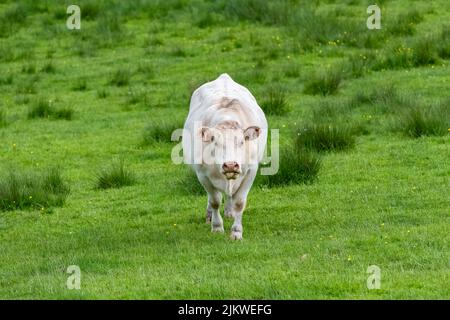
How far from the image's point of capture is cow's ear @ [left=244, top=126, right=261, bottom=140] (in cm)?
995

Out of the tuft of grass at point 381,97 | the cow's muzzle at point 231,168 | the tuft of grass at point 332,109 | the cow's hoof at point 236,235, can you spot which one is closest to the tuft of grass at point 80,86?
the tuft of grass at point 332,109

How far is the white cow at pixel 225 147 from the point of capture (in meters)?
9.90

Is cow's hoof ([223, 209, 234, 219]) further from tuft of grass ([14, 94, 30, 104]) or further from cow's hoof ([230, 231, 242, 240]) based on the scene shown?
tuft of grass ([14, 94, 30, 104])

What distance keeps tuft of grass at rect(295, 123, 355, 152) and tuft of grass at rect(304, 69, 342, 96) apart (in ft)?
10.7

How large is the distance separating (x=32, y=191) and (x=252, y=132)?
3251mm

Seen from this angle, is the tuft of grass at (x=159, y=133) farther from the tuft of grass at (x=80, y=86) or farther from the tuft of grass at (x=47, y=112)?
the tuft of grass at (x=80, y=86)

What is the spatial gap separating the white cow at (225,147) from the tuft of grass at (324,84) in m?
5.88

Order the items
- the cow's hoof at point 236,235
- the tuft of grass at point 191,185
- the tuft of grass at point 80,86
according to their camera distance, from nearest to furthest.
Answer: the cow's hoof at point 236,235
the tuft of grass at point 191,185
the tuft of grass at point 80,86

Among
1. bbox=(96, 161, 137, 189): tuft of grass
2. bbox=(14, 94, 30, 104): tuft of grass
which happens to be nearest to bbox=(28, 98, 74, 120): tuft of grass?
bbox=(14, 94, 30, 104): tuft of grass

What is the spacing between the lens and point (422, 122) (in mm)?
13883

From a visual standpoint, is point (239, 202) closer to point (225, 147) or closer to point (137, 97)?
point (225, 147)

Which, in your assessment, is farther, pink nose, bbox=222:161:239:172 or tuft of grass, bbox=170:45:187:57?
tuft of grass, bbox=170:45:187:57
